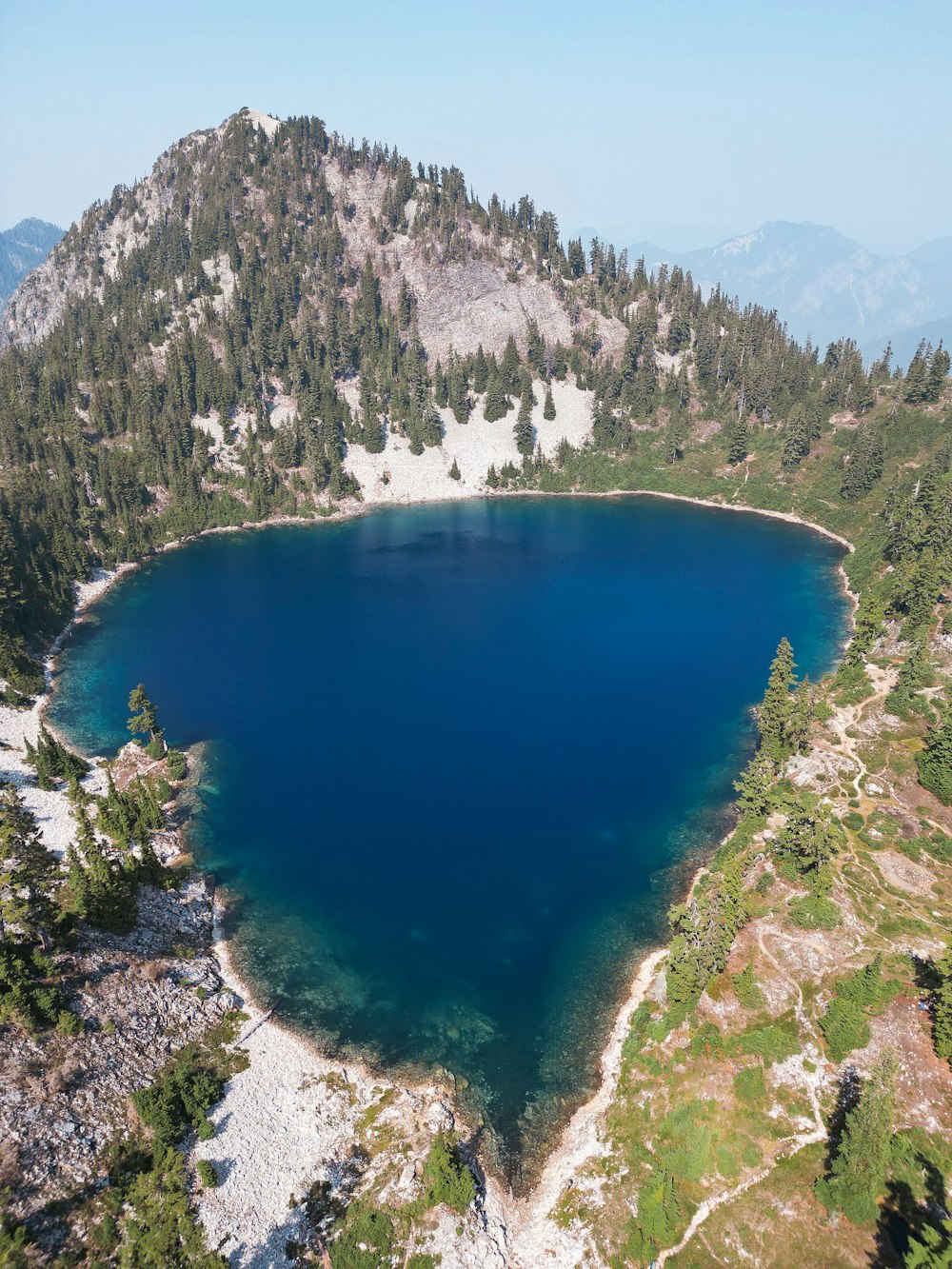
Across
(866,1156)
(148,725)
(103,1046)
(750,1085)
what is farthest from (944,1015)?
(148,725)

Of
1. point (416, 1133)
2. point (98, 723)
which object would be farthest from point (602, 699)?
point (98, 723)

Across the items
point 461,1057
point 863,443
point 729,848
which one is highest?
point 863,443

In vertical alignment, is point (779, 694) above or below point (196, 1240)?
above

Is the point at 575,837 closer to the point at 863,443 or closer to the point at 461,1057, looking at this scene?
the point at 461,1057

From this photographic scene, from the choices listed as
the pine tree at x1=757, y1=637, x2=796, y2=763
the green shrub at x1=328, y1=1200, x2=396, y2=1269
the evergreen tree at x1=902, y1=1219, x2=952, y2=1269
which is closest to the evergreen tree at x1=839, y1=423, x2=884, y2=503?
the pine tree at x1=757, y1=637, x2=796, y2=763

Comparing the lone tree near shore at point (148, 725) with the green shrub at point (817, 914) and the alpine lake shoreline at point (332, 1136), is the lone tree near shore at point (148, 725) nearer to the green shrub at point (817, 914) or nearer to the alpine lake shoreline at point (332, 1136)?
the alpine lake shoreline at point (332, 1136)

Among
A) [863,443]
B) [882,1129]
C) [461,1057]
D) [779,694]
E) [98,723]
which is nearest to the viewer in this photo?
[882,1129]
